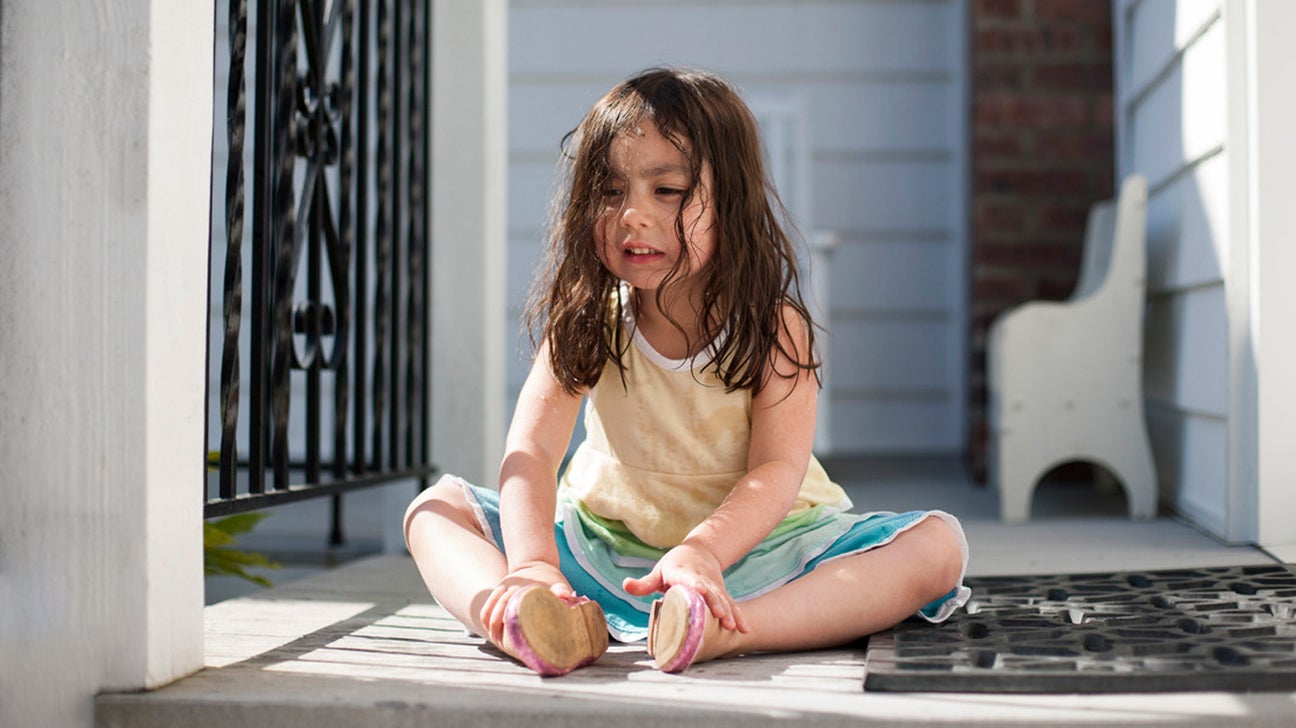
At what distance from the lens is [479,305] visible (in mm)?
2541

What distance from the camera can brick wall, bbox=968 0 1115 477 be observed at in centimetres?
360

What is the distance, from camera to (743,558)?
5.12ft

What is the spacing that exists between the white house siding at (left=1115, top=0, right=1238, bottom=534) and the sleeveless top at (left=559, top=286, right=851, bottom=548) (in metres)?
1.11

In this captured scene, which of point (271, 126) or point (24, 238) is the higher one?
point (271, 126)

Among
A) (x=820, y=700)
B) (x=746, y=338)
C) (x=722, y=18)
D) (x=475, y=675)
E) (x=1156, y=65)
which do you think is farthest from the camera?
(x=722, y=18)

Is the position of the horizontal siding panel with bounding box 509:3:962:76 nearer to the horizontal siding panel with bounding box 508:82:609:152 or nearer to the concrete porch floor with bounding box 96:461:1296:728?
the horizontal siding panel with bounding box 508:82:609:152

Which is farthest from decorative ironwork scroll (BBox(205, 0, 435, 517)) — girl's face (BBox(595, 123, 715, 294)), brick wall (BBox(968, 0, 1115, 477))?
brick wall (BBox(968, 0, 1115, 477))

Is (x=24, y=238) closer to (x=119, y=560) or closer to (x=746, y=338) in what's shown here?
(x=119, y=560)

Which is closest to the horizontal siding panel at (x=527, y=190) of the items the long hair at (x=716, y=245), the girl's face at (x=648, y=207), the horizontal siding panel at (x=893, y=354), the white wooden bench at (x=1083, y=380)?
the horizontal siding panel at (x=893, y=354)

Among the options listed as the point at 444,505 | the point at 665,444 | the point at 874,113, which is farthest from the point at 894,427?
the point at 444,505

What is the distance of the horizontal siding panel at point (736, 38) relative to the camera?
15.4 ft

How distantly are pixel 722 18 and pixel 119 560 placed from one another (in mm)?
3990

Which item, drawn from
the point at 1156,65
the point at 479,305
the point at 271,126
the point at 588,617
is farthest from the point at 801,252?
the point at 588,617

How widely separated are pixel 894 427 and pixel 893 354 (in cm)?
29
